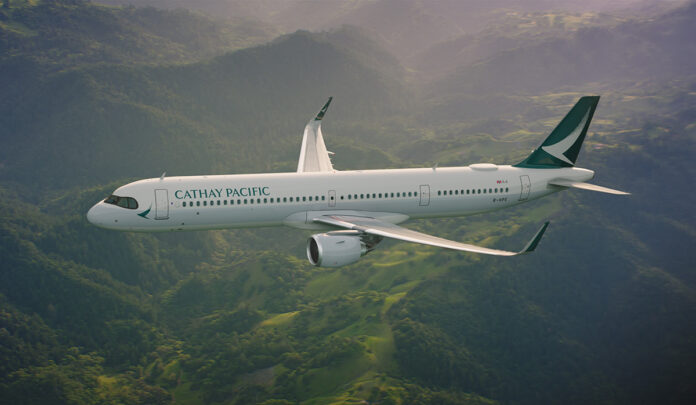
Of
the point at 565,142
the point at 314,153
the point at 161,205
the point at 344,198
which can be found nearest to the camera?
the point at 161,205

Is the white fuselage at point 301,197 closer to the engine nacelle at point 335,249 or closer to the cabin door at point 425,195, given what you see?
the cabin door at point 425,195

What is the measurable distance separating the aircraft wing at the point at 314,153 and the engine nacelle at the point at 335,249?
16779 millimetres

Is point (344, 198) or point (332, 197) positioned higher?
point (332, 197)

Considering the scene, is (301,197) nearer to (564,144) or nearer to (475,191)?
(475,191)

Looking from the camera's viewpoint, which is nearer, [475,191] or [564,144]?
[475,191]

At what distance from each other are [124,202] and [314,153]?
24.2 meters

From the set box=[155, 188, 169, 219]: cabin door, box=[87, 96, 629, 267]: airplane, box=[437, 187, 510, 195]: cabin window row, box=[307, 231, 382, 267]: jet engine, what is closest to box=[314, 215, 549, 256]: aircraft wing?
box=[87, 96, 629, 267]: airplane

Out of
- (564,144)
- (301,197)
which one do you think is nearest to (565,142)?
(564,144)

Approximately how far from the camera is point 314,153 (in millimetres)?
62406

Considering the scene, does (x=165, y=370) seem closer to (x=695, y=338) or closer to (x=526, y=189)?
(x=526, y=189)

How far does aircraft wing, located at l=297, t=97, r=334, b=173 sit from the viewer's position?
60188 millimetres

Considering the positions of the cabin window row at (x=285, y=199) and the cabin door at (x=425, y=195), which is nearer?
the cabin window row at (x=285, y=199)

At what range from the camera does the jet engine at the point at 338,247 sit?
4316 centimetres

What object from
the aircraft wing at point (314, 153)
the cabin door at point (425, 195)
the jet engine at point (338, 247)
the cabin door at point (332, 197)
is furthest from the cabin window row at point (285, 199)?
the aircraft wing at point (314, 153)
